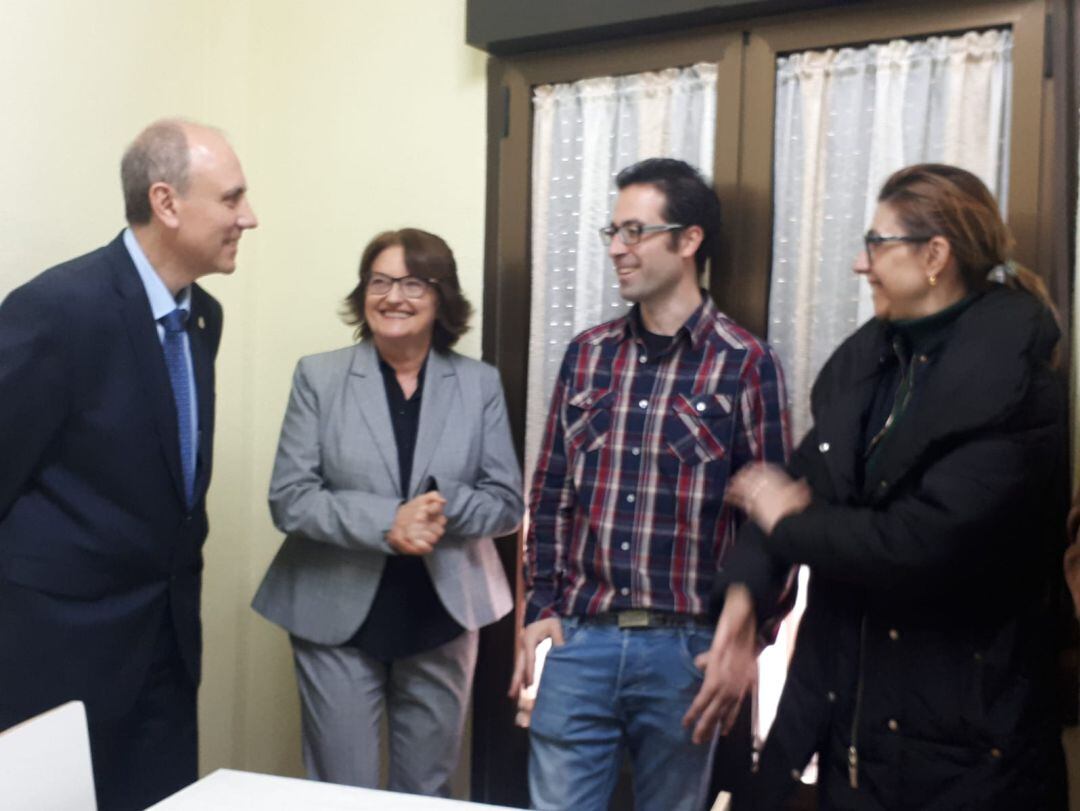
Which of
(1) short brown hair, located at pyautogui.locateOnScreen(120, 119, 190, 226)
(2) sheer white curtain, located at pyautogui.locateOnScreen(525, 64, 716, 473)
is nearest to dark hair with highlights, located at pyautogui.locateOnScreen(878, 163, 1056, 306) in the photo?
(2) sheer white curtain, located at pyautogui.locateOnScreen(525, 64, 716, 473)

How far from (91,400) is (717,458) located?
1.29 m

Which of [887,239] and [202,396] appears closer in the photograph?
[887,239]

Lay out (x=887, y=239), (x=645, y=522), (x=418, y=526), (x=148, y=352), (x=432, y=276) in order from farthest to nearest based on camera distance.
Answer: (x=432, y=276), (x=418, y=526), (x=645, y=522), (x=148, y=352), (x=887, y=239)

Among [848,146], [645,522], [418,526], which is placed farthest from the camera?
[848,146]

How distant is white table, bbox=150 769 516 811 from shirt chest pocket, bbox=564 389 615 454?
944mm

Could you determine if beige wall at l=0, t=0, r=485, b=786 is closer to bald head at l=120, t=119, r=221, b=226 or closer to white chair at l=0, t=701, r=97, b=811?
bald head at l=120, t=119, r=221, b=226

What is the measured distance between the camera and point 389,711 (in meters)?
2.59

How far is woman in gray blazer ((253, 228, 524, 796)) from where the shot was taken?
2.42m

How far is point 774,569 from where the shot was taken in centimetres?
195

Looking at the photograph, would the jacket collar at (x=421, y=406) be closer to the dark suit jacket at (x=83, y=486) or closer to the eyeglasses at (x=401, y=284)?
the eyeglasses at (x=401, y=284)

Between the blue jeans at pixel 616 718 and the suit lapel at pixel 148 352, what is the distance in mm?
948

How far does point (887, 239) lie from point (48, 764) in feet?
5.41

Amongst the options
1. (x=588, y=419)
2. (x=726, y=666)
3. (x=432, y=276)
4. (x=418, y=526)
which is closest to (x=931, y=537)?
(x=726, y=666)

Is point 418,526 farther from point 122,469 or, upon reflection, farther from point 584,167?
point 584,167
